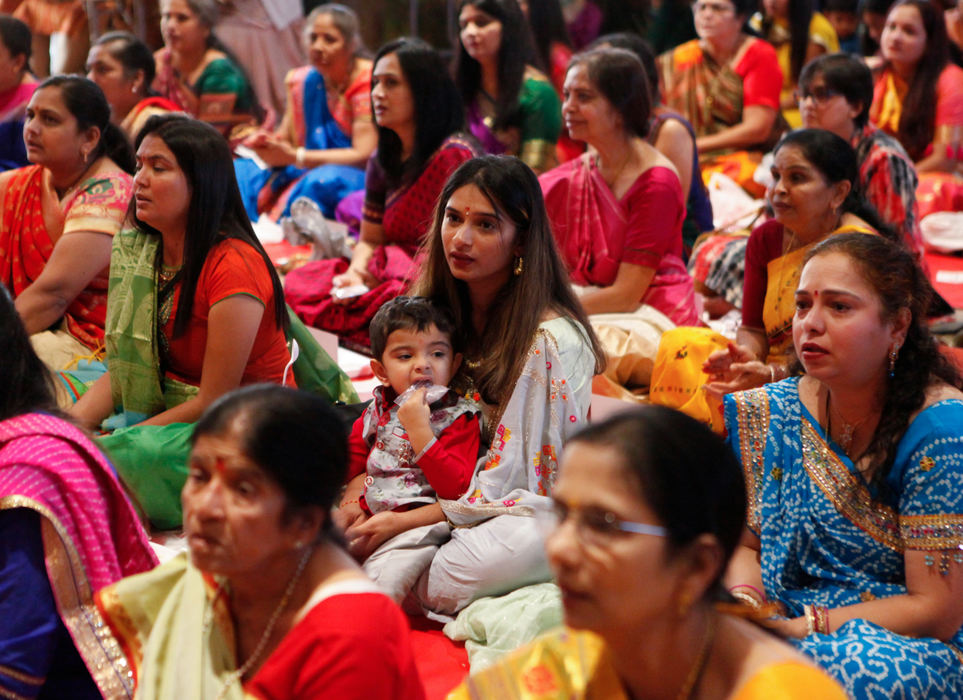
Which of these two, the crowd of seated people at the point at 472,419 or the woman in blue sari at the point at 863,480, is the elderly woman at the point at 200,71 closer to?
the crowd of seated people at the point at 472,419

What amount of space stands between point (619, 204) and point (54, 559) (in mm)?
2574

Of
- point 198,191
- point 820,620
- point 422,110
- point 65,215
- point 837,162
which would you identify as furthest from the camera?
point 422,110

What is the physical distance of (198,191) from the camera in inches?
117

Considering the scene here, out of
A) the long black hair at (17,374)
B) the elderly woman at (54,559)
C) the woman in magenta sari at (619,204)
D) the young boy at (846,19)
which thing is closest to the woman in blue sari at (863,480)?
the elderly woman at (54,559)

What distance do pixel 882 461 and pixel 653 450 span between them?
3.06ft

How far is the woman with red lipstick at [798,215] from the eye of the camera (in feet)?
10.7

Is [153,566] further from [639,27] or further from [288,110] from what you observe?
[639,27]

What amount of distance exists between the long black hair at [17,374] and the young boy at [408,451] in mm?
756

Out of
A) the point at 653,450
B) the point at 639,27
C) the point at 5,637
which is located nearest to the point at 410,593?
the point at 5,637

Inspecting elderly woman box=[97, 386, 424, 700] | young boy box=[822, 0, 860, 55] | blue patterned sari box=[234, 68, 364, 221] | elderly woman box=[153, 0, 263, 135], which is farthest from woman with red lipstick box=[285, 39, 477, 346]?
young boy box=[822, 0, 860, 55]

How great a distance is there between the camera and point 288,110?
7027mm

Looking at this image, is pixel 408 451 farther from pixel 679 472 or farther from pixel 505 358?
pixel 679 472

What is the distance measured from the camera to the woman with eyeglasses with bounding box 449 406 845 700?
4.34 ft

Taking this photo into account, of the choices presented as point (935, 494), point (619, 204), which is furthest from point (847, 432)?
point (619, 204)
